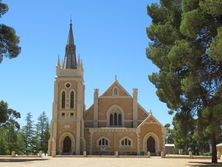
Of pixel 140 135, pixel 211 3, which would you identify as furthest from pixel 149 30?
pixel 140 135

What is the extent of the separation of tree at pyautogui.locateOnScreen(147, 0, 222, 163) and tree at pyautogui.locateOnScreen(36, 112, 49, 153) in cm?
6331

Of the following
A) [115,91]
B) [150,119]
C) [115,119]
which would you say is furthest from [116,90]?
[150,119]

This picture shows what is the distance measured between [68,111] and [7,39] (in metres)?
43.8

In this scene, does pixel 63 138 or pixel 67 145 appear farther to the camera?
pixel 67 145

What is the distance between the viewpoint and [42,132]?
9700cm

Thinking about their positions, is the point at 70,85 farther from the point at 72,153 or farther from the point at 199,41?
the point at 199,41

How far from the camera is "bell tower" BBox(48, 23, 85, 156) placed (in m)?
64.1

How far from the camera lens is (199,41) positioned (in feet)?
78.2

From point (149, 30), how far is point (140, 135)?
37.6 metres

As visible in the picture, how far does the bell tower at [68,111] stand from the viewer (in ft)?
210

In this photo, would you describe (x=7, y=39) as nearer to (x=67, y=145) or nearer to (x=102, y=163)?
(x=102, y=163)

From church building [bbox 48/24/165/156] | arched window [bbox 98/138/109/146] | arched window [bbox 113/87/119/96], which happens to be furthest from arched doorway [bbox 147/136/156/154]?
arched window [bbox 113/87/119/96]

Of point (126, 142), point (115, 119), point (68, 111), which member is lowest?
point (126, 142)

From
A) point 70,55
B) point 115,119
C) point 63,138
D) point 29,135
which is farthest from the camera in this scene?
point 29,135
